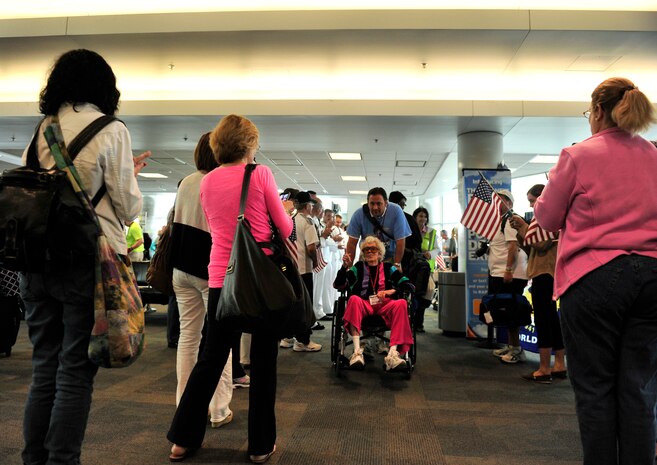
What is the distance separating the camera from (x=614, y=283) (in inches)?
56.9

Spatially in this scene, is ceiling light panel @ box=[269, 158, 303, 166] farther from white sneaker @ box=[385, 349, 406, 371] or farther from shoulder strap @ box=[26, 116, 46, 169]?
shoulder strap @ box=[26, 116, 46, 169]

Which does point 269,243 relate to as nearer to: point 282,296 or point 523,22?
point 282,296

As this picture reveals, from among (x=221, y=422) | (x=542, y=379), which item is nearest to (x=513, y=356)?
(x=542, y=379)

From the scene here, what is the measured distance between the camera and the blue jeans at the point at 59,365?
1415 millimetres

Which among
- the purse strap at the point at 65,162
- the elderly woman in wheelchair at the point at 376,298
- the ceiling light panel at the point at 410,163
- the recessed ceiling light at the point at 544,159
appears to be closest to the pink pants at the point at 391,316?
the elderly woman in wheelchair at the point at 376,298

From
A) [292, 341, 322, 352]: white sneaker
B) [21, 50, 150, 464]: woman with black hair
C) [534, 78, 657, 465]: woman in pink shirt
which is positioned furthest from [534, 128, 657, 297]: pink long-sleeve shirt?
[292, 341, 322, 352]: white sneaker

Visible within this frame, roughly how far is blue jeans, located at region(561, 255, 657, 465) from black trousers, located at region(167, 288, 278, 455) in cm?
122

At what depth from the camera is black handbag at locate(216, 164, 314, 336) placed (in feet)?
6.04

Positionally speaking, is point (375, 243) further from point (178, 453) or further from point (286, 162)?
point (286, 162)

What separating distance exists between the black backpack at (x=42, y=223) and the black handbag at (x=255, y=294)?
1.87 feet

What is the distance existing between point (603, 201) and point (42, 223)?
5.62 ft

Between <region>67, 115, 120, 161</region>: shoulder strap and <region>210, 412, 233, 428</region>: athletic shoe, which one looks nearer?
<region>67, 115, 120, 161</region>: shoulder strap

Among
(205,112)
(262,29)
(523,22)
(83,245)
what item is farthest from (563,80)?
(83,245)

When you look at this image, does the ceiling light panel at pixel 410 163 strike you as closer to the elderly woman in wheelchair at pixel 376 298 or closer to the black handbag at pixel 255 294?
the elderly woman in wheelchair at pixel 376 298
